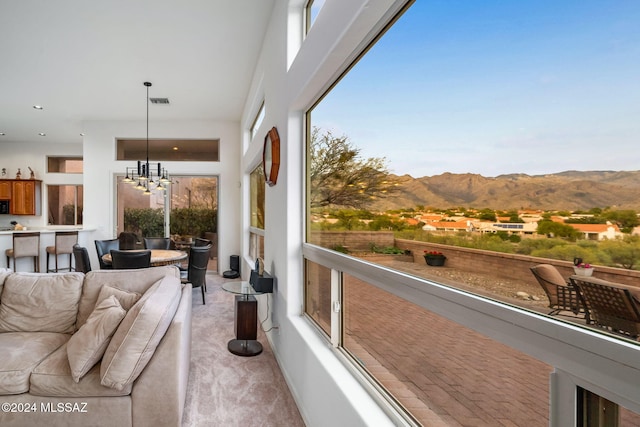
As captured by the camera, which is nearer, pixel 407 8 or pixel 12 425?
pixel 407 8

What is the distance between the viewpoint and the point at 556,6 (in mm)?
773

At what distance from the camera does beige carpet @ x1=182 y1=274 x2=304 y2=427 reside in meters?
2.21

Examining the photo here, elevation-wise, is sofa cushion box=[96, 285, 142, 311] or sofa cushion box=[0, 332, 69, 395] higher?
sofa cushion box=[96, 285, 142, 311]

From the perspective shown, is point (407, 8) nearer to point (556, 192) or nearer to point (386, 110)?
point (386, 110)

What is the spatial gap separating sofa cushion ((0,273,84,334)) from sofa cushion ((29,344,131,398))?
1.88ft

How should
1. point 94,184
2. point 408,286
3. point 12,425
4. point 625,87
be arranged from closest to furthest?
1. point 625,87
2. point 408,286
3. point 12,425
4. point 94,184

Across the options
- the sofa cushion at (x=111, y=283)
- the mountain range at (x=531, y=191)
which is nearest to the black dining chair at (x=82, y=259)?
the sofa cushion at (x=111, y=283)

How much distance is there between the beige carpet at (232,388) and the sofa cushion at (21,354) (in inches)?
37.0

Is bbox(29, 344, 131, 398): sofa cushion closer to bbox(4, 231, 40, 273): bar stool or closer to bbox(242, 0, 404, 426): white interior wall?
bbox(242, 0, 404, 426): white interior wall

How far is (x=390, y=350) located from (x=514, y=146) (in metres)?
1.04

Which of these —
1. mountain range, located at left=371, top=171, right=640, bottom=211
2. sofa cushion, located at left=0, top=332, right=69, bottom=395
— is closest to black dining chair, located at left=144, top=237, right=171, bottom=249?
sofa cushion, located at left=0, top=332, right=69, bottom=395

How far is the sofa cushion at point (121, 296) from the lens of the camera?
2340 mm

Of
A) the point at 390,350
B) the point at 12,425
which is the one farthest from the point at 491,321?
the point at 12,425

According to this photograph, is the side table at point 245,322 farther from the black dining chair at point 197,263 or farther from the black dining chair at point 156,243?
the black dining chair at point 156,243
